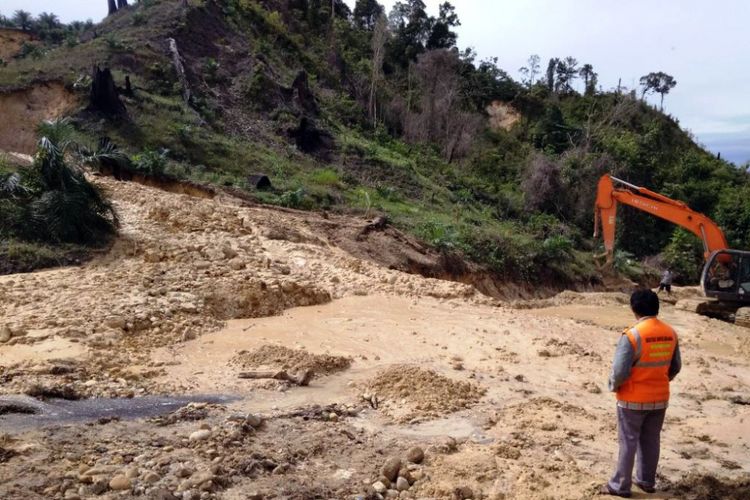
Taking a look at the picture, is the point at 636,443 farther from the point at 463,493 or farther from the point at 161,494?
the point at 161,494

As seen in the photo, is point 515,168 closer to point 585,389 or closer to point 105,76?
point 105,76

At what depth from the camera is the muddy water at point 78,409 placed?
558 cm

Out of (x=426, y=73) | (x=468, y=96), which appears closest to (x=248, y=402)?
(x=426, y=73)

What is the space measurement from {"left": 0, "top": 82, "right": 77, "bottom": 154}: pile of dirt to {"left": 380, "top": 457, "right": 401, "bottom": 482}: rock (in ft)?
58.2

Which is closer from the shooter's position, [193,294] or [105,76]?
[193,294]

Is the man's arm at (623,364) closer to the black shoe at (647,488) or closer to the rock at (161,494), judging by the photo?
the black shoe at (647,488)

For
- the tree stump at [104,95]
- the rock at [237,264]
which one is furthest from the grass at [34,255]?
the tree stump at [104,95]

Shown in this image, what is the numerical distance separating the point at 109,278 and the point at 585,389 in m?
7.22

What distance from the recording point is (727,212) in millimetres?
29703

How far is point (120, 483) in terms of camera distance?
14.1 ft

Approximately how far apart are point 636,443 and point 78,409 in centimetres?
481

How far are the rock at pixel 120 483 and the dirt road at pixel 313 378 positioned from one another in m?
0.01

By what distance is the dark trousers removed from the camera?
433 cm

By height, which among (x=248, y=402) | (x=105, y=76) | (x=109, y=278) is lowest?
(x=248, y=402)
